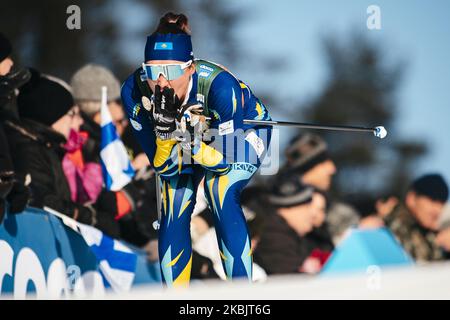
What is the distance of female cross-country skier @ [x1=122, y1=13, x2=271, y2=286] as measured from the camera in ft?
17.6

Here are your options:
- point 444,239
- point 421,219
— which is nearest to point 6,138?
point 421,219

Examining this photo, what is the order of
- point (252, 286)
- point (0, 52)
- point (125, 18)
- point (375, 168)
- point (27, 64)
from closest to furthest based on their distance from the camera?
point (252, 286), point (0, 52), point (27, 64), point (125, 18), point (375, 168)

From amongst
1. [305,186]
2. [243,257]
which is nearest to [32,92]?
[243,257]

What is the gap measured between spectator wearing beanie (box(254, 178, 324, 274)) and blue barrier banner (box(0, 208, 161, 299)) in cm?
100

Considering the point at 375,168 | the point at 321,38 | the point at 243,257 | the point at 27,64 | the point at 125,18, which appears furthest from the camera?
the point at 375,168

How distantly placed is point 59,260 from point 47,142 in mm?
744

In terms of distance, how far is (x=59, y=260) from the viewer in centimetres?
669

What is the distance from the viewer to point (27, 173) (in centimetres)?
641

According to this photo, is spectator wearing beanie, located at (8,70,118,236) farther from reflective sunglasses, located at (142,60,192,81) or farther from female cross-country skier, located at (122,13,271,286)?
reflective sunglasses, located at (142,60,192,81)

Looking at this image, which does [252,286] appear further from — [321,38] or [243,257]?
[321,38]

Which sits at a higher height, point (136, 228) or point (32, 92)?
point (32, 92)

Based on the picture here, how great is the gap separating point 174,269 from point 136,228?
184 centimetres

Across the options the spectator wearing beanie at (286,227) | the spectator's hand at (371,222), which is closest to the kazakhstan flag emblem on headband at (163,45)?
the spectator wearing beanie at (286,227)

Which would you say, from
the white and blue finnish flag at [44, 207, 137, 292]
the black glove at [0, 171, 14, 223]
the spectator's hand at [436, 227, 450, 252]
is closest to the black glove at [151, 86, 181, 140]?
the black glove at [0, 171, 14, 223]
